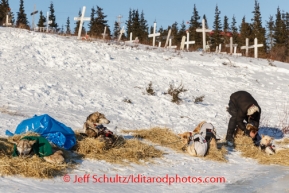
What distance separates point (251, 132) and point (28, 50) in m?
9.54

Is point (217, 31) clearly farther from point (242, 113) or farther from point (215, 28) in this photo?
point (242, 113)

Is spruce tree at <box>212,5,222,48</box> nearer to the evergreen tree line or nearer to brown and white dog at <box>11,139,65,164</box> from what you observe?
the evergreen tree line

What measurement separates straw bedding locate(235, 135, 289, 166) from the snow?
25 cm

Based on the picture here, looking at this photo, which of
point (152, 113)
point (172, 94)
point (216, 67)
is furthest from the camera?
point (216, 67)

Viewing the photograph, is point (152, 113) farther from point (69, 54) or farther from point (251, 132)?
point (69, 54)

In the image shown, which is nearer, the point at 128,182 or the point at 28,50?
the point at 128,182

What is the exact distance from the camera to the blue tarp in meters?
5.45

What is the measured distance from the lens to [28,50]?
1367 cm

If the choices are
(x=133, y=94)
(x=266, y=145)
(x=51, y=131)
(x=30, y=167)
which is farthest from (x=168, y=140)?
(x=133, y=94)

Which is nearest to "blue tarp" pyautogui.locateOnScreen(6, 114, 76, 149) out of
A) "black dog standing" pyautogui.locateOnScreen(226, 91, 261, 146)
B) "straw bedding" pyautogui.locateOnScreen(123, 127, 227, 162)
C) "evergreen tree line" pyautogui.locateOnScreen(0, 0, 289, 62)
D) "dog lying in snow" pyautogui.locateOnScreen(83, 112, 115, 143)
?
"dog lying in snow" pyautogui.locateOnScreen(83, 112, 115, 143)

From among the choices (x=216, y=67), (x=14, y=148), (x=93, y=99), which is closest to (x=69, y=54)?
(x=93, y=99)

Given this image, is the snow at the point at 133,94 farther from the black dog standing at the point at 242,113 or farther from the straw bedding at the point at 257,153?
the black dog standing at the point at 242,113

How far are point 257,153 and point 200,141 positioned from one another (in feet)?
4.21

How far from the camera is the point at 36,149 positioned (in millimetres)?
4777
